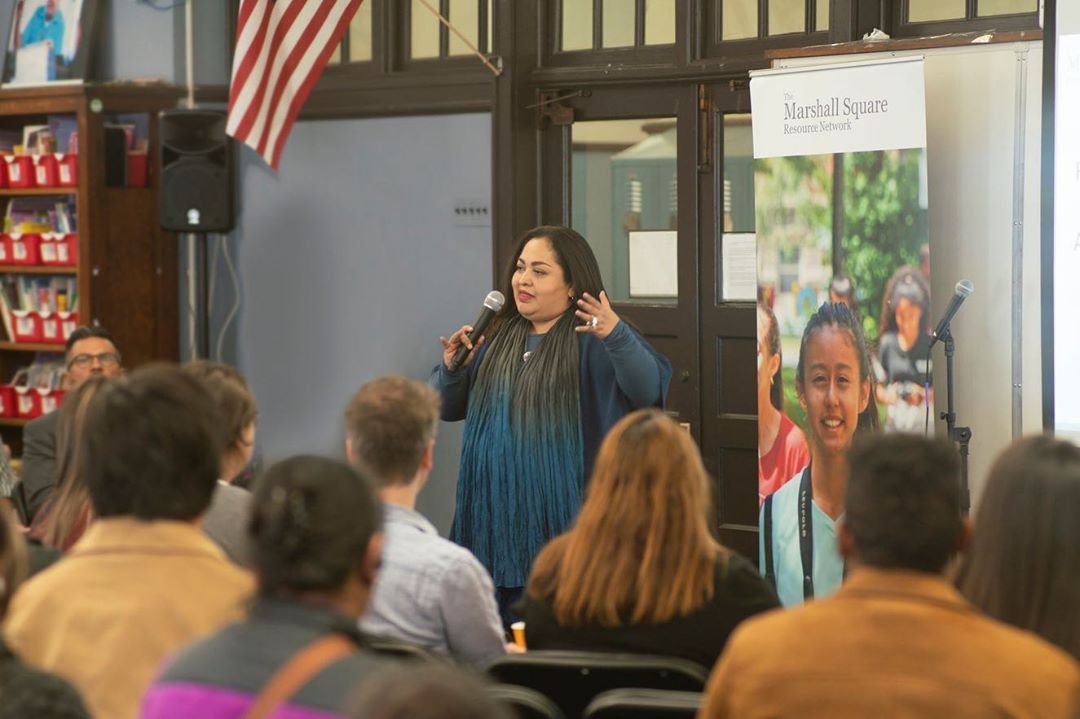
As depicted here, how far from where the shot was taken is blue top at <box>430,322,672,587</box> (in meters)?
4.19

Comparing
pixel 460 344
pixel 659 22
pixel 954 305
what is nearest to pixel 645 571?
pixel 460 344

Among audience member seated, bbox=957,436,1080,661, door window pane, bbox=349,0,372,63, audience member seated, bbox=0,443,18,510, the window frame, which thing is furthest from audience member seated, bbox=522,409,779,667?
door window pane, bbox=349,0,372,63

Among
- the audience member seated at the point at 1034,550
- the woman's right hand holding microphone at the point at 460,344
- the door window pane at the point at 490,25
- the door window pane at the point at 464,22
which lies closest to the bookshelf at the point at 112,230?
the door window pane at the point at 464,22

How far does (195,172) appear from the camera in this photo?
698 cm

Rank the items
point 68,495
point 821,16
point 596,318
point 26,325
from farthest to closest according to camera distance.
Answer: point 26,325, point 821,16, point 596,318, point 68,495

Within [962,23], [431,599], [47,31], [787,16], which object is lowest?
[431,599]

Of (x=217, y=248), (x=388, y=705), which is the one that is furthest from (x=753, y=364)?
(x=388, y=705)

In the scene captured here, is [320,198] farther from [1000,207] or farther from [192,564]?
[192,564]

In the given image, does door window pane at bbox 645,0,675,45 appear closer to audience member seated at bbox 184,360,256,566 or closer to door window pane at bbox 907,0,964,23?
door window pane at bbox 907,0,964,23

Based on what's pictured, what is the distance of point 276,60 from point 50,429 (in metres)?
2.20

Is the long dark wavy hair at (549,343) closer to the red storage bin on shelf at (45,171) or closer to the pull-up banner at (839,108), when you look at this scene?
the pull-up banner at (839,108)

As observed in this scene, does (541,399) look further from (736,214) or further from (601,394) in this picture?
(736,214)

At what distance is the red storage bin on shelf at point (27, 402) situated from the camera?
24.3 feet

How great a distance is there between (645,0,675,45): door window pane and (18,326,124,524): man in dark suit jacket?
254 centimetres
